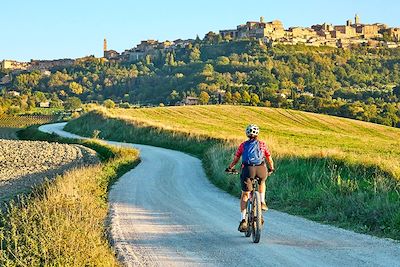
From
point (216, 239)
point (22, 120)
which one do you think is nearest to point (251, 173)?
point (216, 239)

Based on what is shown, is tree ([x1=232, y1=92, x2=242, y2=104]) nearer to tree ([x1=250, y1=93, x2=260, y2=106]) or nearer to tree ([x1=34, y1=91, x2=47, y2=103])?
tree ([x1=250, y1=93, x2=260, y2=106])

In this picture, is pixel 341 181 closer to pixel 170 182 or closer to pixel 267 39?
pixel 170 182

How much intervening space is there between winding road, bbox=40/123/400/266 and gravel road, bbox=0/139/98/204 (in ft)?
33.0

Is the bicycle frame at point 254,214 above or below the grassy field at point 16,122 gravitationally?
above

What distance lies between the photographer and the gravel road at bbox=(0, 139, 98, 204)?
28.7m

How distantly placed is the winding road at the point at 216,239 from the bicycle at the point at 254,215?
0.65 feet

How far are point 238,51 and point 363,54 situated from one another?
1527 inches

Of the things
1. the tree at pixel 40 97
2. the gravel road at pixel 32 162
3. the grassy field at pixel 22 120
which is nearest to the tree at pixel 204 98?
the grassy field at pixel 22 120

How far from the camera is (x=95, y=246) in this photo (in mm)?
9281

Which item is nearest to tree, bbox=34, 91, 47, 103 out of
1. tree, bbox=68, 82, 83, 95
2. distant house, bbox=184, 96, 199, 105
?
tree, bbox=68, 82, 83, 95

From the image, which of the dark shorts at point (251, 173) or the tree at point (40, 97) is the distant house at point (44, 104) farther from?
the dark shorts at point (251, 173)

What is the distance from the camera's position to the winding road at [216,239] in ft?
31.4

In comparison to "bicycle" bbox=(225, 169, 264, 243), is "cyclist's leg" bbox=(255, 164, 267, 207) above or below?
above

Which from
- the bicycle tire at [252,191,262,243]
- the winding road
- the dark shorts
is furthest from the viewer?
the dark shorts
